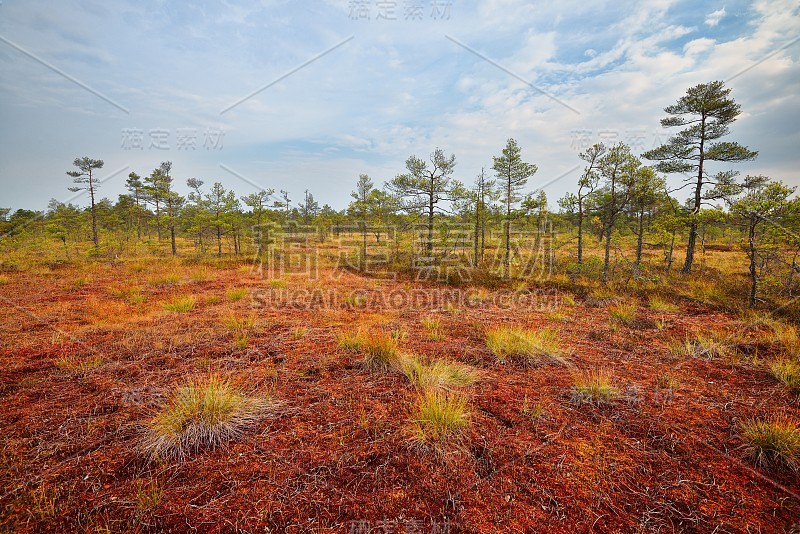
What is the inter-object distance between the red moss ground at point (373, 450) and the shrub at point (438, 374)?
19cm

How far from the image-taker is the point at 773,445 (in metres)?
2.84

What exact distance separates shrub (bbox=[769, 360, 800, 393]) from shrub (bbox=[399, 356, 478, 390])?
176 inches

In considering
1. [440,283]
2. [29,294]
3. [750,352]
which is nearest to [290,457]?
[750,352]

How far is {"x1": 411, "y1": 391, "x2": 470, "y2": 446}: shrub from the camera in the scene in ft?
9.82

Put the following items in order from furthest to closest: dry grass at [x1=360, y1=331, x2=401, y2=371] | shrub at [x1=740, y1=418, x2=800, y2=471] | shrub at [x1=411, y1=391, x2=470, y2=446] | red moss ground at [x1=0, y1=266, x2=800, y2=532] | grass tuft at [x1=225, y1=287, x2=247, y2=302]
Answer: grass tuft at [x1=225, y1=287, x2=247, y2=302] → dry grass at [x1=360, y1=331, x2=401, y2=371] → shrub at [x1=411, y1=391, x2=470, y2=446] → shrub at [x1=740, y1=418, x2=800, y2=471] → red moss ground at [x1=0, y1=266, x2=800, y2=532]

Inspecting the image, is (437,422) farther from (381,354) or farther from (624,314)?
(624,314)

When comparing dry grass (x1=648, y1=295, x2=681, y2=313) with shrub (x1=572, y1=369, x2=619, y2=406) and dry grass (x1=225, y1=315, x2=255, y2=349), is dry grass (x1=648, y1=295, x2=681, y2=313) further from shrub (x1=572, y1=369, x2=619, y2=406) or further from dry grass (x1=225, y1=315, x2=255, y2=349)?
dry grass (x1=225, y1=315, x2=255, y2=349)

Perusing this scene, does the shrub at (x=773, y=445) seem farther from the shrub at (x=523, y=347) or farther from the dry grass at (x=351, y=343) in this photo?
the dry grass at (x=351, y=343)

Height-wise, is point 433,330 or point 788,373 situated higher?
point 788,373

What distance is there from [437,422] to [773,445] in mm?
3288

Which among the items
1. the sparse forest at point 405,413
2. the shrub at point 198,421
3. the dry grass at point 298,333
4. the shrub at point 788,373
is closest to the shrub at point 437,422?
the sparse forest at point 405,413

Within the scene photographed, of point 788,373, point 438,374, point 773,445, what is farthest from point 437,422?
point 788,373

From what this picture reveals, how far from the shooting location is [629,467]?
2.71 metres

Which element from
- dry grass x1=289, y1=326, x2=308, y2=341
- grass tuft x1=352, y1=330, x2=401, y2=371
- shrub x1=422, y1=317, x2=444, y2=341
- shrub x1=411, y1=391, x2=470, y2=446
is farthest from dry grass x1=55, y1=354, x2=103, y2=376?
shrub x1=422, y1=317, x2=444, y2=341
